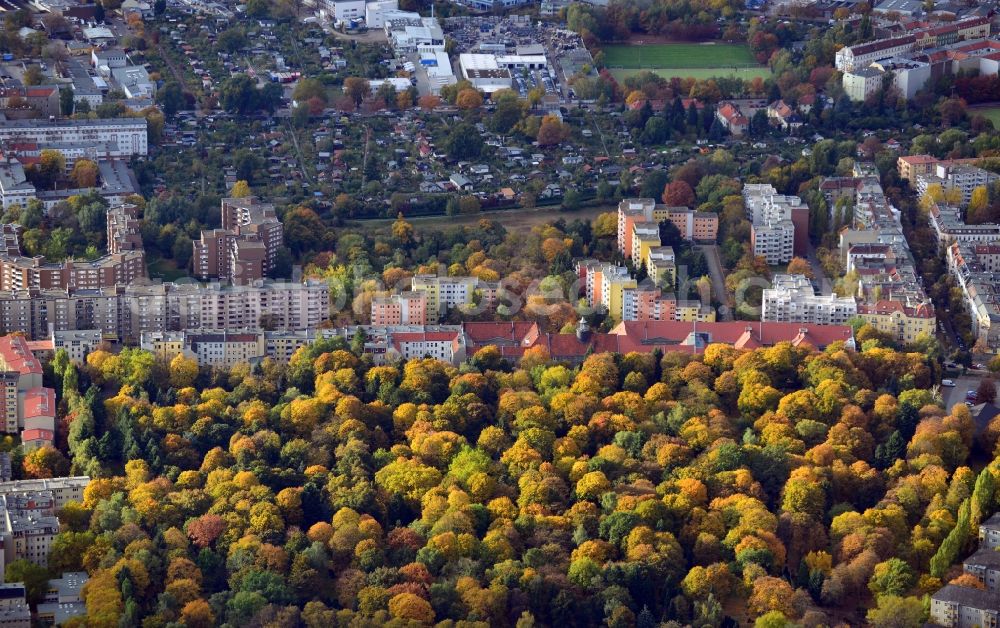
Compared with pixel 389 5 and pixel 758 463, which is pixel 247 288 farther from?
pixel 389 5

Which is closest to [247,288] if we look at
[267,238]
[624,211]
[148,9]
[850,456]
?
[267,238]

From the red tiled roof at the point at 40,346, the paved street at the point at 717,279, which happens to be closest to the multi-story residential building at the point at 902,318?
the paved street at the point at 717,279

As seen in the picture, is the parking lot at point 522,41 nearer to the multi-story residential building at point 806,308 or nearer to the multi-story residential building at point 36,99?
the multi-story residential building at point 36,99

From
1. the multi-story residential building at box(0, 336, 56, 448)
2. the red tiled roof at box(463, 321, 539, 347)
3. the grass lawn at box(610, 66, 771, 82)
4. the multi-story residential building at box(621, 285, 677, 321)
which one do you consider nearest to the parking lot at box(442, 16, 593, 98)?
the grass lawn at box(610, 66, 771, 82)

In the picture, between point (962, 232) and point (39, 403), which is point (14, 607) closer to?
point (39, 403)

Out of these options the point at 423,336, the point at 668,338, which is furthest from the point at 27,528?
the point at 668,338
